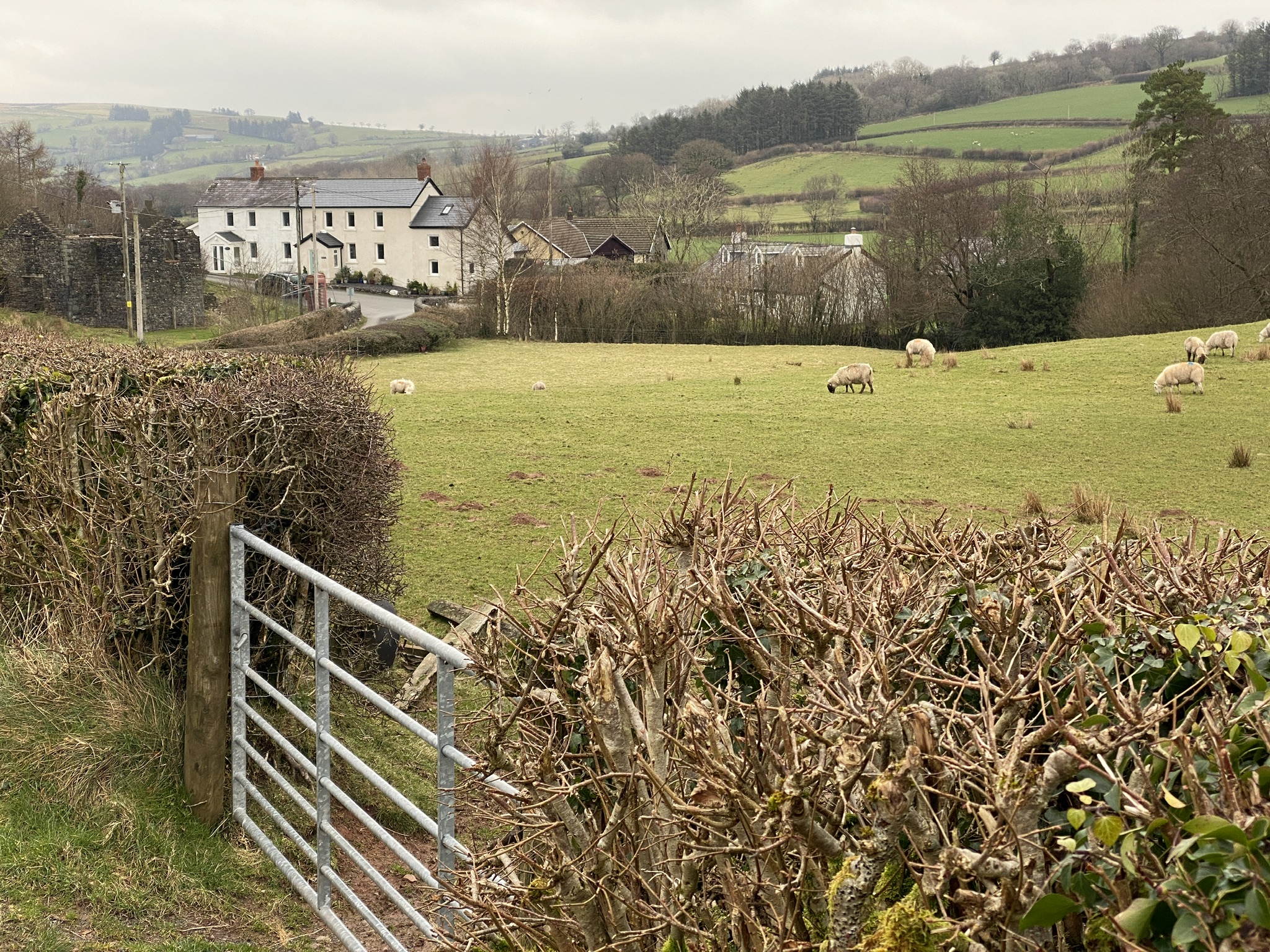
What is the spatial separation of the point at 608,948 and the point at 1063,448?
667 inches

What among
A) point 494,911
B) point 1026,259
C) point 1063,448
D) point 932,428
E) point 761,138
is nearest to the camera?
point 494,911

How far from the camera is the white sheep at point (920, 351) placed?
31562 mm

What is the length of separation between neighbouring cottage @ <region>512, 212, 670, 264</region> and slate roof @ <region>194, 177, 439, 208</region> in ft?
36.2

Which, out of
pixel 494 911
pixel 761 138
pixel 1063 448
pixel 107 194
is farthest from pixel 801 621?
→ pixel 761 138

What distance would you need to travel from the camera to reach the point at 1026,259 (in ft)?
159

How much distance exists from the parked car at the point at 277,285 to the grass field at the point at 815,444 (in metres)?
30.2

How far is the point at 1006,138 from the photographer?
97.9 m

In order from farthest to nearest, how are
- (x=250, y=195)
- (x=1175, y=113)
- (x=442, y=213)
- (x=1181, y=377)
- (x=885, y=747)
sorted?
(x=250, y=195), (x=442, y=213), (x=1175, y=113), (x=1181, y=377), (x=885, y=747)

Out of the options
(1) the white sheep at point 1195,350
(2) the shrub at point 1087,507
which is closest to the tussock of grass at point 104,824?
(2) the shrub at point 1087,507

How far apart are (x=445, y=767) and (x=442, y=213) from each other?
3353 inches

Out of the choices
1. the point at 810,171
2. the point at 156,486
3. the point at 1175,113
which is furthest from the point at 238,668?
the point at 810,171

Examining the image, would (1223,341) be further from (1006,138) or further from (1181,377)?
(1006,138)

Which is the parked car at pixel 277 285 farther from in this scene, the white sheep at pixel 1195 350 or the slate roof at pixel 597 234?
the white sheep at pixel 1195 350

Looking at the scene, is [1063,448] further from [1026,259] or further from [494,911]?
[1026,259]
